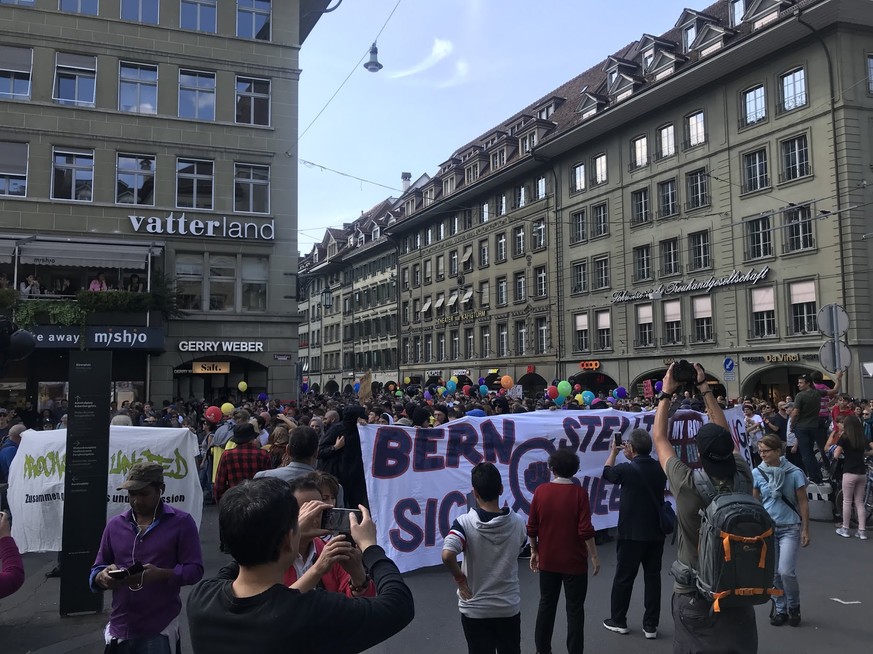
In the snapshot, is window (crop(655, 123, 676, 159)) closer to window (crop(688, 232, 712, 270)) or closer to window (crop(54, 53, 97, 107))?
window (crop(688, 232, 712, 270))

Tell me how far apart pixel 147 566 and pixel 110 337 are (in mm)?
21436

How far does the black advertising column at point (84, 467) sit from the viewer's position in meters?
6.57

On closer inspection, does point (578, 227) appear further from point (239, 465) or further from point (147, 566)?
point (147, 566)

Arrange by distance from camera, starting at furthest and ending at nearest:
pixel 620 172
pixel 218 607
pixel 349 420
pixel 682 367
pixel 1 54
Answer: pixel 620 172
pixel 1 54
pixel 349 420
pixel 682 367
pixel 218 607

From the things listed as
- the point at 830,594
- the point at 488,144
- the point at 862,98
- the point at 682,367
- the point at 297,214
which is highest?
the point at 488,144

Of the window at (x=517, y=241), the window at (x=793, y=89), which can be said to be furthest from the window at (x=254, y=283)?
the window at (x=793, y=89)

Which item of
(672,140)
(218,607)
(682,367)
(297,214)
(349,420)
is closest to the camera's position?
(218,607)

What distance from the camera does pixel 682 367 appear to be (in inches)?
173

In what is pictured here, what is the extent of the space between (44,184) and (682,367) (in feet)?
84.8

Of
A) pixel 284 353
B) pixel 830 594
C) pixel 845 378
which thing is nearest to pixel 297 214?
pixel 284 353

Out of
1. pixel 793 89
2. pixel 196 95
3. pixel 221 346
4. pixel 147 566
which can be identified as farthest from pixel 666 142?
pixel 147 566

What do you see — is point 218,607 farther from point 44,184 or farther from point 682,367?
point 44,184

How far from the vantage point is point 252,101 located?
1071 inches

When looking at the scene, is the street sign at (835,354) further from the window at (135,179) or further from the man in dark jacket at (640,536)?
the window at (135,179)
